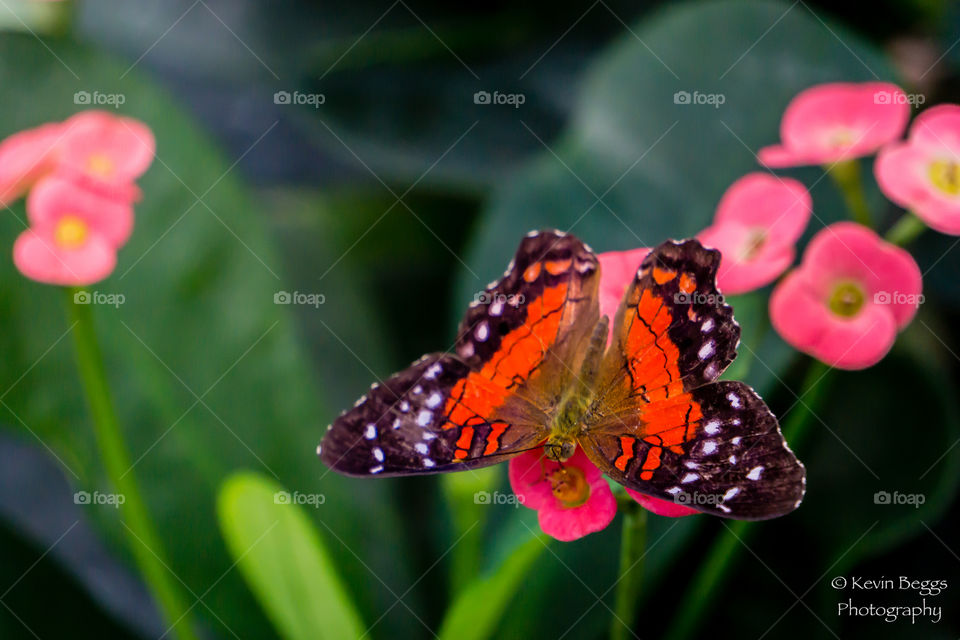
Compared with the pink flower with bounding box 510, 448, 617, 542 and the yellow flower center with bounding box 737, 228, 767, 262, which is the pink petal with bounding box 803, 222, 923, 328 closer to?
the yellow flower center with bounding box 737, 228, 767, 262

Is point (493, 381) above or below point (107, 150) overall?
below

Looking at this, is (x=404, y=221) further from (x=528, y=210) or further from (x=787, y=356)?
(x=787, y=356)

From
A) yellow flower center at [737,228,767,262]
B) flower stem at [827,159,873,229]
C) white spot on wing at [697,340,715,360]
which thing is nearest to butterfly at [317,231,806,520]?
white spot on wing at [697,340,715,360]

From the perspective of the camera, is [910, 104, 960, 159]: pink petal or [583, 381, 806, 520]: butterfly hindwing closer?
[583, 381, 806, 520]: butterfly hindwing

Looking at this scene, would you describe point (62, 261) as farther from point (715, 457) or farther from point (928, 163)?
point (928, 163)

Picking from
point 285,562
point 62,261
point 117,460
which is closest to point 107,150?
point 62,261

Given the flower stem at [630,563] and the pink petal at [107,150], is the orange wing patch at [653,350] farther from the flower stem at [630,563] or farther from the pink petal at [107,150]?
the pink petal at [107,150]

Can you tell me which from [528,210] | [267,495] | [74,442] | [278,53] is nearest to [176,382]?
[74,442]
